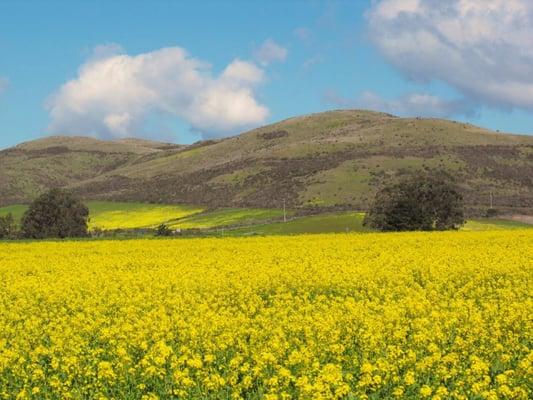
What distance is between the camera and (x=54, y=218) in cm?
7606

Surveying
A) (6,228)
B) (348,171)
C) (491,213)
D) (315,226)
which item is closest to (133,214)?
(348,171)

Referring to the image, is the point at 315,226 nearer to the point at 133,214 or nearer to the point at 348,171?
the point at 133,214

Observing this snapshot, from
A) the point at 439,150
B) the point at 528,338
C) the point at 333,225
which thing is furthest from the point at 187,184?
the point at 528,338

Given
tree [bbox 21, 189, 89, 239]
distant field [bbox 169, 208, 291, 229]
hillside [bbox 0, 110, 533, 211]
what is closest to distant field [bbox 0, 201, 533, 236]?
distant field [bbox 169, 208, 291, 229]

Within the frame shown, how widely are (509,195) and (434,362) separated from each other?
411 feet

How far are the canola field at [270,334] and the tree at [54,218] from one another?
5050cm

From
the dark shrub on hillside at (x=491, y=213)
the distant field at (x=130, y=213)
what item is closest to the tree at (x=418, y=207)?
the dark shrub on hillside at (x=491, y=213)

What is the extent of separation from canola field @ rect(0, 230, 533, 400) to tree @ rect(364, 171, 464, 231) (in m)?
44.8

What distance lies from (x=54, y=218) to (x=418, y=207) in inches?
1448

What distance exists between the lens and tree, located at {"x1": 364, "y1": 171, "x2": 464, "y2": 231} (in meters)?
70.3

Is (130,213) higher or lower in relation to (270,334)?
higher

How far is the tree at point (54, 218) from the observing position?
74.8 meters

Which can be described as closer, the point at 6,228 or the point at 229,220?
the point at 6,228

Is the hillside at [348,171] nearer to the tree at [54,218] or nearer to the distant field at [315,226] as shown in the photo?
the distant field at [315,226]
